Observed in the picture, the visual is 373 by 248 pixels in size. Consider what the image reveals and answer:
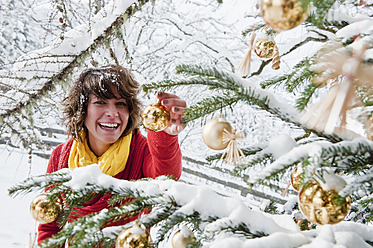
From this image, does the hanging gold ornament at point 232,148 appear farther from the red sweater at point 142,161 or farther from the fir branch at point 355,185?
the red sweater at point 142,161

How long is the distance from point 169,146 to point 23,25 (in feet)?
27.4

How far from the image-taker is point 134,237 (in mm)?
510

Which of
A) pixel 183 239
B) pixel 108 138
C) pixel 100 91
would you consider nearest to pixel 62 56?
pixel 100 91

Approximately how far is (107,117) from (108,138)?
0.11 m

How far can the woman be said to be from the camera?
141 centimetres

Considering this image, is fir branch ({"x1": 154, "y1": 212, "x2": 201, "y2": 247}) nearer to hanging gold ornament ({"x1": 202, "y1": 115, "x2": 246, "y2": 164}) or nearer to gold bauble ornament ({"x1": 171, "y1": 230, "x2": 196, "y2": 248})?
gold bauble ornament ({"x1": 171, "y1": 230, "x2": 196, "y2": 248})

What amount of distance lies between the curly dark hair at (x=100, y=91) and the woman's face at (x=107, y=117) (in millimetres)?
36

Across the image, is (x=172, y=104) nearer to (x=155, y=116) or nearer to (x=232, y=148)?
(x=155, y=116)

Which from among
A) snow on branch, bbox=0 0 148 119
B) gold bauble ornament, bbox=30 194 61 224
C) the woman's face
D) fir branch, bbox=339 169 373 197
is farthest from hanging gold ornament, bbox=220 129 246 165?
snow on branch, bbox=0 0 148 119

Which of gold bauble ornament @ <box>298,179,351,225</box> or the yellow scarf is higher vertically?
gold bauble ornament @ <box>298,179,351,225</box>

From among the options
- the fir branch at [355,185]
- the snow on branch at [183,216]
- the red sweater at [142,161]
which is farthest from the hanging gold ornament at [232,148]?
the red sweater at [142,161]

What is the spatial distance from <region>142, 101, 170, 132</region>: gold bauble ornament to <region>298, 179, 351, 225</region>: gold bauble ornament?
0.48 metres

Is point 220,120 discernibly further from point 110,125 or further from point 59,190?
point 110,125

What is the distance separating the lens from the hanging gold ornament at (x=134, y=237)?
1.68 feet
